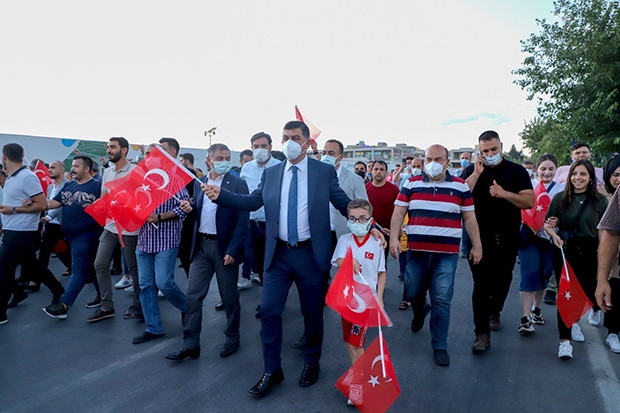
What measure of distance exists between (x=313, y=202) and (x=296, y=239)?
1.15ft

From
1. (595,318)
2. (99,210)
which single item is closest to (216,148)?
(99,210)

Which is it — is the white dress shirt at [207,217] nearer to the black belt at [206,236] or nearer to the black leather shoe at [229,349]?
the black belt at [206,236]

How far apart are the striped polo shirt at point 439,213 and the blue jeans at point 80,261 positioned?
13.7 feet

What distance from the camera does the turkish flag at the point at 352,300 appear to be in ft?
9.53

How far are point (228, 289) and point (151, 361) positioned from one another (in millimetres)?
1015

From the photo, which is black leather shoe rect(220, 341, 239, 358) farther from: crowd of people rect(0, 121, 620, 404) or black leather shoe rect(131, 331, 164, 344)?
black leather shoe rect(131, 331, 164, 344)

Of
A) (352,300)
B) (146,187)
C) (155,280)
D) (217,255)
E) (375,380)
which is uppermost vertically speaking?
(146,187)

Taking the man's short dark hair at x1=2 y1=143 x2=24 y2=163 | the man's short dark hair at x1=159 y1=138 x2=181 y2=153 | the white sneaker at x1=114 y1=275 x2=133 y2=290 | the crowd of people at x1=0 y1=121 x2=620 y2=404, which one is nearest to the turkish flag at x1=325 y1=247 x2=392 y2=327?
the crowd of people at x1=0 y1=121 x2=620 y2=404

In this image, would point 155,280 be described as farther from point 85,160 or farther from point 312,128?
point 312,128

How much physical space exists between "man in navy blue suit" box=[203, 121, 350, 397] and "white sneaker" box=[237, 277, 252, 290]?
10.3 feet

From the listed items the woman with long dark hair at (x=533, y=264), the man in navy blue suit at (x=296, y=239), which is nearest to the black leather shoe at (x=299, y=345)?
the man in navy blue suit at (x=296, y=239)

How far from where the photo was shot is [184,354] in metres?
3.81

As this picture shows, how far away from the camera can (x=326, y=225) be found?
11.0 feet

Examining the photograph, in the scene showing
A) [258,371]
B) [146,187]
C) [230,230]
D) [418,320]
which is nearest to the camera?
[258,371]
